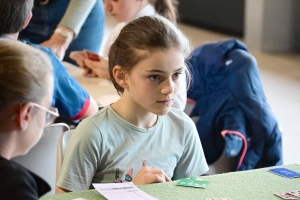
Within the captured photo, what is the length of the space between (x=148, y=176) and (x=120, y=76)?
42 cm

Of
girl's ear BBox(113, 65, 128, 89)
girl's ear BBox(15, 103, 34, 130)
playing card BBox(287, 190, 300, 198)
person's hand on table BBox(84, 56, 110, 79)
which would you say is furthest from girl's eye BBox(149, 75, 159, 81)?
person's hand on table BBox(84, 56, 110, 79)

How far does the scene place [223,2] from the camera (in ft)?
23.5

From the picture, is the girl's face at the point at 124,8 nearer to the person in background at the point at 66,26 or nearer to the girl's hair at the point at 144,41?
the person in background at the point at 66,26

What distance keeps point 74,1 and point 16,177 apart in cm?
203

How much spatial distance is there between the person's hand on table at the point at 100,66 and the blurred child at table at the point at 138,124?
860mm

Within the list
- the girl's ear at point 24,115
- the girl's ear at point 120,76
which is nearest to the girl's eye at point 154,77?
the girl's ear at point 120,76

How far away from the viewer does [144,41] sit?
1.91 m

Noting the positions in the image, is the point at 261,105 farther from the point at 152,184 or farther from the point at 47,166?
the point at 152,184

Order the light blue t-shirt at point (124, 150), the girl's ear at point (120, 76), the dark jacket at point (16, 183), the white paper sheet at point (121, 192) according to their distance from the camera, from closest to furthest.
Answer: the dark jacket at point (16, 183), the white paper sheet at point (121, 192), the light blue t-shirt at point (124, 150), the girl's ear at point (120, 76)

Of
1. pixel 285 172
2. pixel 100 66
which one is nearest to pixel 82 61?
pixel 100 66

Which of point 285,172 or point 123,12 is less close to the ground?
point 123,12

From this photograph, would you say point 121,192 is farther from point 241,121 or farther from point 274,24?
point 274,24

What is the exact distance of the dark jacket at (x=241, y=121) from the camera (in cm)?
295

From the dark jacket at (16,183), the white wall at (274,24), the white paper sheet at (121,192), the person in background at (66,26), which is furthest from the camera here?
the white wall at (274,24)
